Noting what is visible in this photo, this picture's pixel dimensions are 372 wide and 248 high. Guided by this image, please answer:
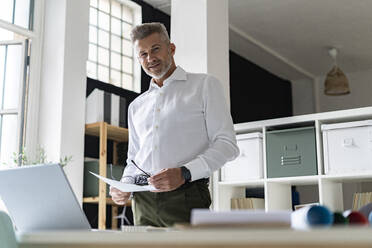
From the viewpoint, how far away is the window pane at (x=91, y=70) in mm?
4703

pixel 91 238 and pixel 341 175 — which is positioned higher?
pixel 341 175

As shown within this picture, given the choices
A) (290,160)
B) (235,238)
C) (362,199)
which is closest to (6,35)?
(290,160)

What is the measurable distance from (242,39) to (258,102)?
1.06 m

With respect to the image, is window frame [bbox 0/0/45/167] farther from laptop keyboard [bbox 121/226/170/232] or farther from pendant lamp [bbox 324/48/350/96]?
pendant lamp [bbox 324/48/350/96]

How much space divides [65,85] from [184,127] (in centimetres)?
210

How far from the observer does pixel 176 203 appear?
76.0 inches

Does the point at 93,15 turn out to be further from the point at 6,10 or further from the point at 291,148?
the point at 291,148

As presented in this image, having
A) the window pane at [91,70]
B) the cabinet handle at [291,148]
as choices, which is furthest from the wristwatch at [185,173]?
the window pane at [91,70]

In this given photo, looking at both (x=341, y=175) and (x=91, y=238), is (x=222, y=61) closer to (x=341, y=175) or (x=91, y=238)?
(x=341, y=175)

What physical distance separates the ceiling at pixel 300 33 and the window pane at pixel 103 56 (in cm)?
79

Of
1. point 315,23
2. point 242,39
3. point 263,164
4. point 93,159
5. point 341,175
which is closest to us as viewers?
point 341,175

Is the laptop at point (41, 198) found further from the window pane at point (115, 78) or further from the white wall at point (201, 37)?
the window pane at point (115, 78)

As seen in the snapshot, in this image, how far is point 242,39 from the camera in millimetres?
6379

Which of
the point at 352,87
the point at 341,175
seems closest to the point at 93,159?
the point at 341,175
